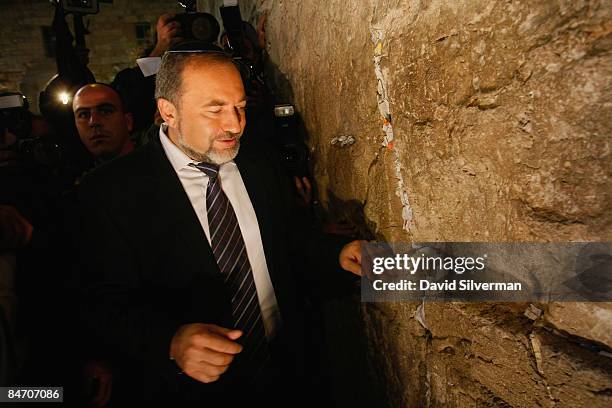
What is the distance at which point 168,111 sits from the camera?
132 cm

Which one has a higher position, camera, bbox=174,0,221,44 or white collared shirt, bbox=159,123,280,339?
camera, bbox=174,0,221,44

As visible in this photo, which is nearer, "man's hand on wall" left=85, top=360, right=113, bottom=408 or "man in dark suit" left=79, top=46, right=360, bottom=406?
"man in dark suit" left=79, top=46, right=360, bottom=406

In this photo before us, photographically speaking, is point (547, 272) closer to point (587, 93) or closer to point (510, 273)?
point (510, 273)

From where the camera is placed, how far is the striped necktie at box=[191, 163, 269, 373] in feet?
4.01

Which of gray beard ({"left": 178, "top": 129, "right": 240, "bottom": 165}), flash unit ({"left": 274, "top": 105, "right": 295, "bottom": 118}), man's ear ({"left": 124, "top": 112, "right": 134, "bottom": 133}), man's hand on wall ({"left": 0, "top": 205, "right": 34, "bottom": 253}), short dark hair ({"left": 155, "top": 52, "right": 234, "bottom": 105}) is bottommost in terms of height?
man's hand on wall ({"left": 0, "top": 205, "right": 34, "bottom": 253})

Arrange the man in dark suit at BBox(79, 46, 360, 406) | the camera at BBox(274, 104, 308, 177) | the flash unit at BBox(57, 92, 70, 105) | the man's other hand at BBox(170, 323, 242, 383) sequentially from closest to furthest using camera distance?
the man's other hand at BBox(170, 323, 242, 383) → the man in dark suit at BBox(79, 46, 360, 406) → the camera at BBox(274, 104, 308, 177) → the flash unit at BBox(57, 92, 70, 105)

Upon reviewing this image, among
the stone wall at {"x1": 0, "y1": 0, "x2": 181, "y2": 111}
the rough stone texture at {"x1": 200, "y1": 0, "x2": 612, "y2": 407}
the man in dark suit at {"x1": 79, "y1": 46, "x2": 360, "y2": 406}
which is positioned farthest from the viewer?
the stone wall at {"x1": 0, "y1": 0, "x2": 181, "y2": 111}

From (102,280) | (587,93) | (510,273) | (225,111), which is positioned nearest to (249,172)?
(225,111)

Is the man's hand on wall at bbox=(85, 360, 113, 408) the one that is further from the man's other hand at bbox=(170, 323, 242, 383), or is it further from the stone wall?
the stone wall

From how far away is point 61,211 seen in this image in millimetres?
1466

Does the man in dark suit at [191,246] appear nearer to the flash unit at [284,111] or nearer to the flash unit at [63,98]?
the flash unit at [284,111]

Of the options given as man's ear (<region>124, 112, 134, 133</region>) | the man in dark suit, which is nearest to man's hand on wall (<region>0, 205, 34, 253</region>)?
the man in dark suit

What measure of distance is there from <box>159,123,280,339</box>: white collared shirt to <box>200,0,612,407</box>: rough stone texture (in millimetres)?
435

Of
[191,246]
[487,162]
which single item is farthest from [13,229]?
[487,162]
